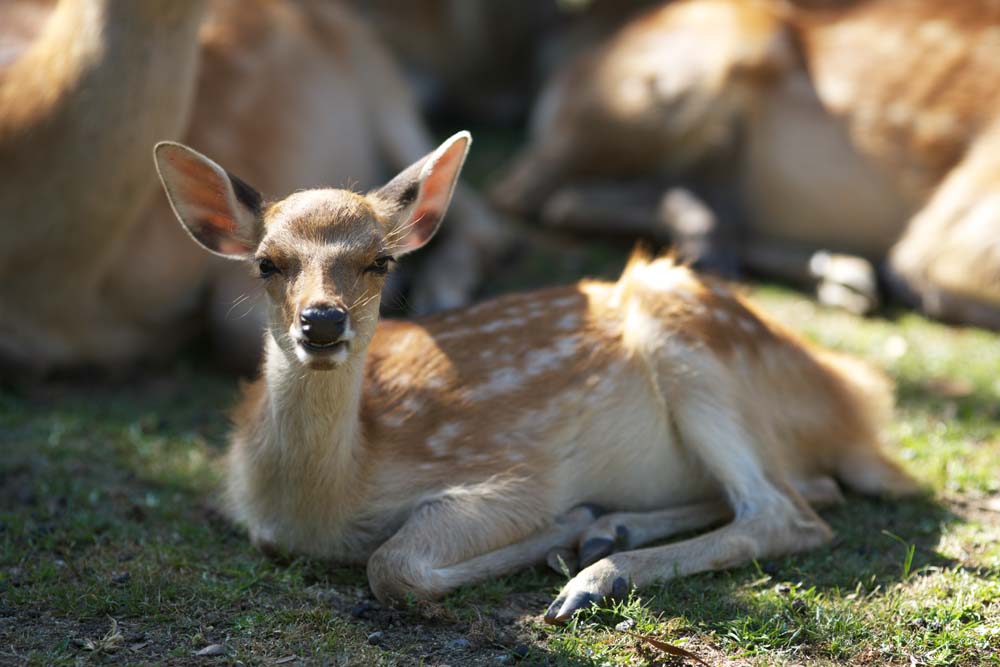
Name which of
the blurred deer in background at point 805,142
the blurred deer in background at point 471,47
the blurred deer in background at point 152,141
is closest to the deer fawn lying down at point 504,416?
the blurred deer in background at point 152,141

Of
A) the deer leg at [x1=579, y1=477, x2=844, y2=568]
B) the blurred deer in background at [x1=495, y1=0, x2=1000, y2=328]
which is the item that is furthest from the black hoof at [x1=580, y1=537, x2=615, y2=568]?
the blurred deer in background at [x1=495, y1=0, x2=1000, y2=328]

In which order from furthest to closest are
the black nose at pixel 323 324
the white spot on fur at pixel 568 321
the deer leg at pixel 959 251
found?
1. the deer leg at pixel 959 251
2. the white spot on fur at pixel 568 321
3. the black nose at pixel 323 324

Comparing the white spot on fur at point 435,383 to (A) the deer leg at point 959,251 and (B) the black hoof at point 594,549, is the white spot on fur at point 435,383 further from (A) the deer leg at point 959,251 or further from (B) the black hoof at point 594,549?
(A) the deer leg at point 959,251

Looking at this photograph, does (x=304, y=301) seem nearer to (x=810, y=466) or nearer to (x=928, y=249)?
(x=810, y=466)

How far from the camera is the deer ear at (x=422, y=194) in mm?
4320

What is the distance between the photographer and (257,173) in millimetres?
6684

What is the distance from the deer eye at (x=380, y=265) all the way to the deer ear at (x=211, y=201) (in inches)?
16.5

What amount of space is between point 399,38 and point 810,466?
578cm

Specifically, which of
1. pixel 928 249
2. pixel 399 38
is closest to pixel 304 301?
pixel 928 249

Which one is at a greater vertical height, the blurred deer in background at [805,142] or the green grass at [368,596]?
the blurred deer in background at [805,142]

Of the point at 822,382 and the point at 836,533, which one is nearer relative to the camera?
the point at 836,533

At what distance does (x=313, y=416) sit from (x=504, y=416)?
78 cm

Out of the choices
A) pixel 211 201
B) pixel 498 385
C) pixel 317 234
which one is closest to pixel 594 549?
pixel 498 385

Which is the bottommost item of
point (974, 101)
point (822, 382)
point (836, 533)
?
point (836, 533)
